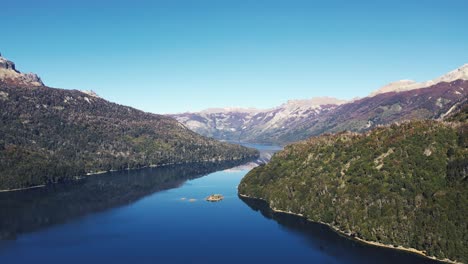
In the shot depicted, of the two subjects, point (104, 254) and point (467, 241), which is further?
point (104, 254)

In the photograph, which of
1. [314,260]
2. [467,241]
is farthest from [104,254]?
[467,241]

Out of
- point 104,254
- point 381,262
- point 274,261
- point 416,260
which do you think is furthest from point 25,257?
point 416,260

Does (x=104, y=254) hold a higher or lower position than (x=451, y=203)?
lower

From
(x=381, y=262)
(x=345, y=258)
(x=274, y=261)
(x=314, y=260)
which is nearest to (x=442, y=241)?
(x=381, y=262)

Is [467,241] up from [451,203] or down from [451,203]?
down

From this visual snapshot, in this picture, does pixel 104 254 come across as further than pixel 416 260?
Yes

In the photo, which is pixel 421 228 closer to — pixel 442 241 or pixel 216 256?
pixel 442 241

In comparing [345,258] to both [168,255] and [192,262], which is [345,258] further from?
[168,255]
